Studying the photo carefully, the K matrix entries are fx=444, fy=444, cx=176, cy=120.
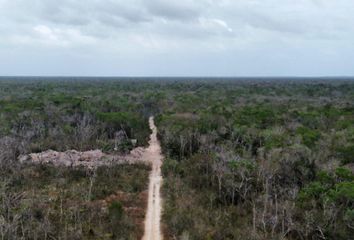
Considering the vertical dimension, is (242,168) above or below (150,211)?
above

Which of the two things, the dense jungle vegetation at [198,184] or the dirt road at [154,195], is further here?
the dirt road at [154,195]

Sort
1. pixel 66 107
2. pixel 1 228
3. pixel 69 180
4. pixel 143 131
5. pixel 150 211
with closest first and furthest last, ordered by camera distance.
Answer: pixel 1 228
pixel 150 211
pixel 69 180
pixel 143 131
pixel 66 107

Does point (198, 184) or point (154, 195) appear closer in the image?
point (154, 195)

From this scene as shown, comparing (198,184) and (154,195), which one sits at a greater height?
(198,184)

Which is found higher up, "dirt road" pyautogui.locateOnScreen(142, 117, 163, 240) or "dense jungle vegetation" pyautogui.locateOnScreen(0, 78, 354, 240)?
"dense jungle vegetation" pyautogui.locateOnScreen(0, 78, 354, 240)

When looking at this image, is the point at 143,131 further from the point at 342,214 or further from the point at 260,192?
the point at 342,214

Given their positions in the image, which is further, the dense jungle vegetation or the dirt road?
the dirt road

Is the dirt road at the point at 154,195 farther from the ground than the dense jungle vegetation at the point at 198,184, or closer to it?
closer to it

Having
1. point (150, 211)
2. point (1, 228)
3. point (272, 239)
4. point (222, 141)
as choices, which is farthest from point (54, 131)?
point (272, 239)
